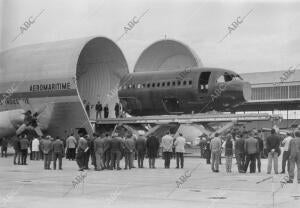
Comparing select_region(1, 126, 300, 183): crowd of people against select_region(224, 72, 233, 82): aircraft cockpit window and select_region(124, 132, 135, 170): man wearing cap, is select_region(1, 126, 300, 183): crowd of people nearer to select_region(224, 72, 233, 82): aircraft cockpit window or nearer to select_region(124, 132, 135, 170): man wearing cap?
select_region(124, 132, 135, 170): man wearing cap

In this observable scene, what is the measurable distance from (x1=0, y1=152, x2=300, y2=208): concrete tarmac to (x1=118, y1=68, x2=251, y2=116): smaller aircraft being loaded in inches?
603

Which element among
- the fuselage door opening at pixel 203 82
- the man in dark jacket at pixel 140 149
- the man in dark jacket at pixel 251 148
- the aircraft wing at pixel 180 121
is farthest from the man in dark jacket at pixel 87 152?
the fuselage door opening at pixel 203 82

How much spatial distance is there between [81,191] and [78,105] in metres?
22.7

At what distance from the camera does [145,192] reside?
13781 mm

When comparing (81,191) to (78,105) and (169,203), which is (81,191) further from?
(78,105)

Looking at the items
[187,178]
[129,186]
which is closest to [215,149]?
[187,178]

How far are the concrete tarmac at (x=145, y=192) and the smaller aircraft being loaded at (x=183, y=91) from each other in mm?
15312

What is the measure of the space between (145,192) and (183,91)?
21.3 m

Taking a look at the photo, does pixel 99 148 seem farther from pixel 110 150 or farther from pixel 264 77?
pixel 264 77

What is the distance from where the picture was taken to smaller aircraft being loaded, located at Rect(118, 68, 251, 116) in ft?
110

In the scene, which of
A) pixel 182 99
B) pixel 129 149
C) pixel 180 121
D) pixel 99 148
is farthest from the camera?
pixel 182 99

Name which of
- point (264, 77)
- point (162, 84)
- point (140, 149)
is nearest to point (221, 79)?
point (162, 84)

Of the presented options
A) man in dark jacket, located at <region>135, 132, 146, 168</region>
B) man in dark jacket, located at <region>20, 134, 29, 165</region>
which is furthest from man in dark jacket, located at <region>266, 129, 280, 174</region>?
man in dark jacket, located at <region>20, 134, 29, 165</region>

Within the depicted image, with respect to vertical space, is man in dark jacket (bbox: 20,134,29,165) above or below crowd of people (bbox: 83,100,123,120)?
below
